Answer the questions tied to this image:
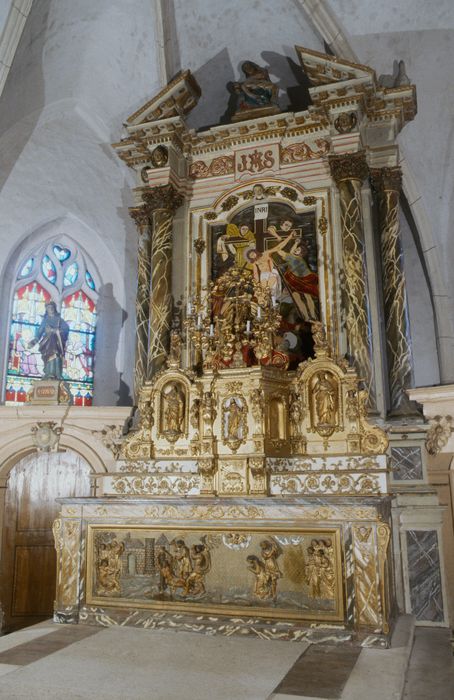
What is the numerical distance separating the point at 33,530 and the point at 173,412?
10.2 feet

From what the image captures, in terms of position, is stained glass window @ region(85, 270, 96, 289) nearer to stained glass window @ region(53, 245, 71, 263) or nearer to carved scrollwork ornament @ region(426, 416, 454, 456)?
stained glass window @ region(53, 245, 71, 263)

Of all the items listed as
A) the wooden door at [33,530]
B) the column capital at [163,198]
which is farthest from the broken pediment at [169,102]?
the wooden door at [33,530]

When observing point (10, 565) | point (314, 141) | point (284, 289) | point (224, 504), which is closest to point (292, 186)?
point (314, 141)

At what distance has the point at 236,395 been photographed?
251 inches

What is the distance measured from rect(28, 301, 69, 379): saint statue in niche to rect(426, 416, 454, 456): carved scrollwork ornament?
492cm

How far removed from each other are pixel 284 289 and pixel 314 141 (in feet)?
6.83

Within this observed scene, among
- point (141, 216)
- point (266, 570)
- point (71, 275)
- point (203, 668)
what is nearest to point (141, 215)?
point (141, 216)

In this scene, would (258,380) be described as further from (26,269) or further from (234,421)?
(26,269)

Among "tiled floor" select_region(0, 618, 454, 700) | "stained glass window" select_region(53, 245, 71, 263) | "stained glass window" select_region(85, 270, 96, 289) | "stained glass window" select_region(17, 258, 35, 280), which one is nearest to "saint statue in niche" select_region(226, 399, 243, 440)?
"tiled floor" select_region(0, 618, 454, 700)

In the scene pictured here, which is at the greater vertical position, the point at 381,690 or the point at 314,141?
the point at 314,141

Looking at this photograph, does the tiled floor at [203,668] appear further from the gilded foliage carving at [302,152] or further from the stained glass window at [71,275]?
the stained glass window at [71,275]

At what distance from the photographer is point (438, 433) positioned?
726cm

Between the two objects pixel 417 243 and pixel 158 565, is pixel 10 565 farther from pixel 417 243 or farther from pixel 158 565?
pixel 417 243

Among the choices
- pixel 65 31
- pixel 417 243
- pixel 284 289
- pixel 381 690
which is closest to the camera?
pixel 381 690
